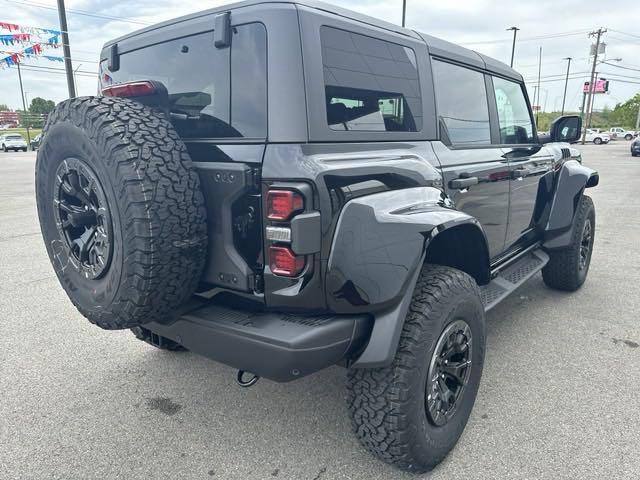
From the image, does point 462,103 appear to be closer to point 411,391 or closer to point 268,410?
point 411,391

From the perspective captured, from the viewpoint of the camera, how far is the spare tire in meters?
1.71

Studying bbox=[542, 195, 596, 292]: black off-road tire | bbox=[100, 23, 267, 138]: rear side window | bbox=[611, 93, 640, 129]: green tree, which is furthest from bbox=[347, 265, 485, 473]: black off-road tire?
bbox=[611, 93, 640, 129]: green tree

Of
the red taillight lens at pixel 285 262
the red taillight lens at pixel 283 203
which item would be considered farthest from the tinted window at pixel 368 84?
the red taillight lens at pixel 285 262

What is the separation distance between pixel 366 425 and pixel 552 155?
9.98 ft

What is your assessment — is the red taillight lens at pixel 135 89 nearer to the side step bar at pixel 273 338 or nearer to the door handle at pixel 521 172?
the side step bar at pixel 273 338

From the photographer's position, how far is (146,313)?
6.01 feet

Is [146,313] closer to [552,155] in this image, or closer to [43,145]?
[43,145]

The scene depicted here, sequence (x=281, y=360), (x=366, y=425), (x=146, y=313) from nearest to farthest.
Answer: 1. (x=281, y=360)
2. (x=146, y=313)
3. (x=366, y=425)

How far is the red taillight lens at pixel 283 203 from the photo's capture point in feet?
5.59

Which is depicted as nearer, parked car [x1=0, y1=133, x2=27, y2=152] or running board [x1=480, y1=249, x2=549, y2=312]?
running board [x1=480, y1=249, x2=549, y2=312]

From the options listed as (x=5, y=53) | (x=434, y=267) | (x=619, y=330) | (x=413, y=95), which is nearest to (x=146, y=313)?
(x=434, y=267)

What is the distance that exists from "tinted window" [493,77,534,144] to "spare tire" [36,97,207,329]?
95.3 inches

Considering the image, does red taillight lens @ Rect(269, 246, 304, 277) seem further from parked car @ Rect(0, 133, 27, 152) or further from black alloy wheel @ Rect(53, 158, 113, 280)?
parked car @ Rect(0, 133, 27, 152)

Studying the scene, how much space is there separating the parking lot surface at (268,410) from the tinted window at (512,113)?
4.79 feet
